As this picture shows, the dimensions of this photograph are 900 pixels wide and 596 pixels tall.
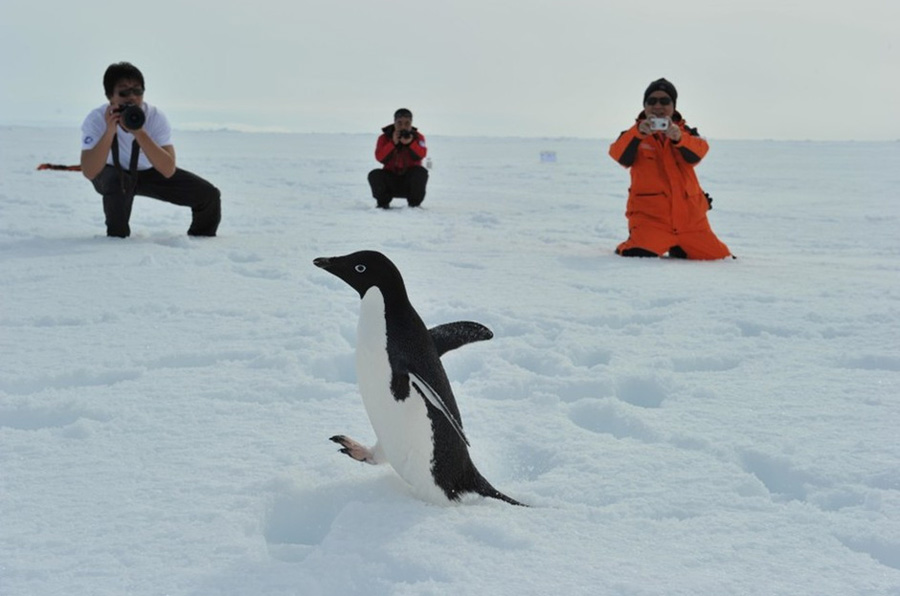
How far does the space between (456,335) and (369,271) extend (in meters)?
0.26

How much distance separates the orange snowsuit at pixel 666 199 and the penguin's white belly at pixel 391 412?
330 cm

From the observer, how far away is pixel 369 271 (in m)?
1.73

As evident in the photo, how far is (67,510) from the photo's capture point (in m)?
1.60

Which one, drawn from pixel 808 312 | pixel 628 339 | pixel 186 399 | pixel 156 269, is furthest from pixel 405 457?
pixel 156 269

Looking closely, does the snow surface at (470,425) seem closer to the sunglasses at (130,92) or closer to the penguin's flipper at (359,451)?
the penguin's flipper at (359,451)

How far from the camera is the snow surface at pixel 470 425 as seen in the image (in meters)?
1.45

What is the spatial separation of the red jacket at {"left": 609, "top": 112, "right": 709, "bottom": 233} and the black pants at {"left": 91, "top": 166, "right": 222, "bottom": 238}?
2.36 meters

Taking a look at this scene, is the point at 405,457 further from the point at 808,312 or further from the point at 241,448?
the point at 808,312

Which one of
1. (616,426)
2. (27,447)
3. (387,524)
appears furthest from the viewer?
(616,426)

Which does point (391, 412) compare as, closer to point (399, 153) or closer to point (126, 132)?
point (126, 132)

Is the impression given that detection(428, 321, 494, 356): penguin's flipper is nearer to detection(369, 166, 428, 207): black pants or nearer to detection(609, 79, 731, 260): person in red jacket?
detection(609, 79, 731, 260): person in red jacket

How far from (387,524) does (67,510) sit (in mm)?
591

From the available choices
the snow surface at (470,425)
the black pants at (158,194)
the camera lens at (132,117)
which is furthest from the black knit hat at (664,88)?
the camera lens at (132,117)

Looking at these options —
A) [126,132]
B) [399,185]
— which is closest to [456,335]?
[126,132]
